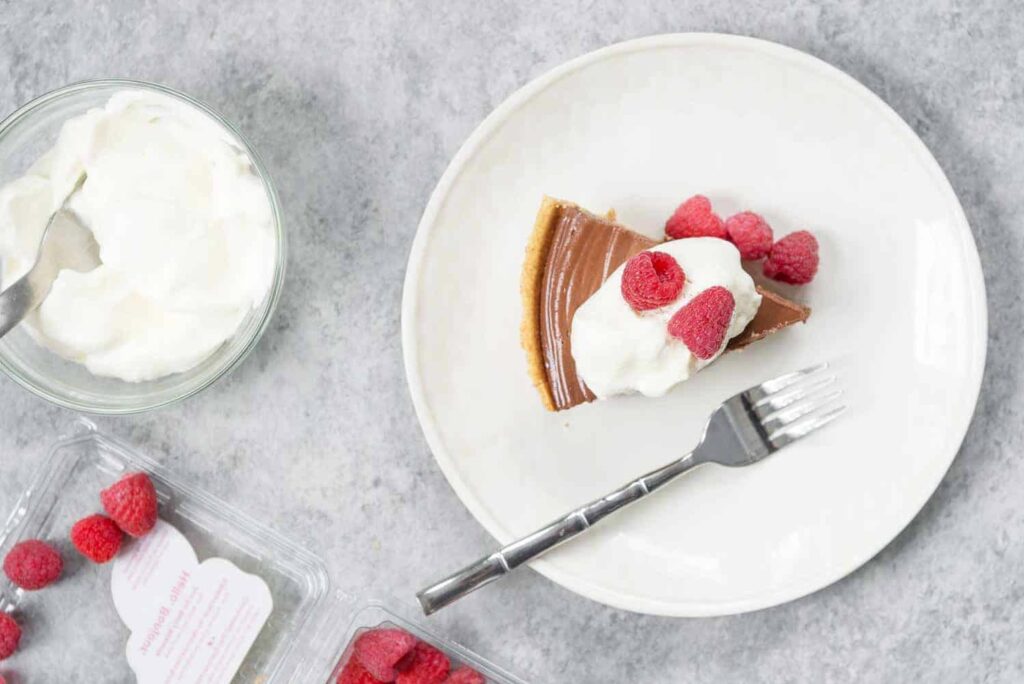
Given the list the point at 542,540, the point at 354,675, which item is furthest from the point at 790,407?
the point at 354,675

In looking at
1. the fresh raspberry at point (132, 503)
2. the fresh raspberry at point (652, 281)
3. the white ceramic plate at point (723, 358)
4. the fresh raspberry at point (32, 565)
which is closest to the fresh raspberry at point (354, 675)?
the white ceramic plate at point (723, 358)

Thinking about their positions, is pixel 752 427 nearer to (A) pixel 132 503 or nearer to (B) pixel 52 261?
(A) pixel 132 503

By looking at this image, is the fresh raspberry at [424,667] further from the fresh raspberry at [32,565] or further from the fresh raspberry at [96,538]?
the fresh raspberry at [32,565]

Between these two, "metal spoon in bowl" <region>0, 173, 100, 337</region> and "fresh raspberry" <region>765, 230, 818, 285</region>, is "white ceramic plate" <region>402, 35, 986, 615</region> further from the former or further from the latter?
"metal spoon in bowl" <region>0, 173, 100, 337</region>

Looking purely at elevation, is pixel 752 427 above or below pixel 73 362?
below

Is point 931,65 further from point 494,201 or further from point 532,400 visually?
point 532,400

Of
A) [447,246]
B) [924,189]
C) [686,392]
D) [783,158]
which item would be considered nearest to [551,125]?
[447,246]
